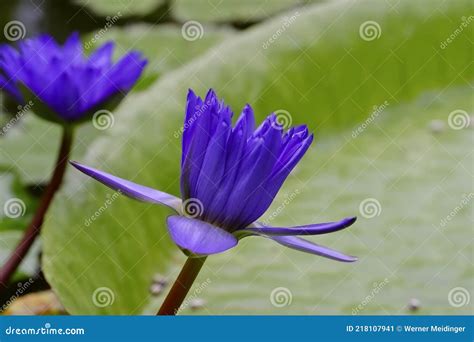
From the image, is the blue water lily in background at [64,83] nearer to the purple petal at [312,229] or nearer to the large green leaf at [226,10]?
the purple petal at [312,229]

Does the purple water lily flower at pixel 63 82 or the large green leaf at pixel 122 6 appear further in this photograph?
the large green leaf at pixel 122 6

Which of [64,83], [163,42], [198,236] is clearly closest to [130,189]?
[198,236]

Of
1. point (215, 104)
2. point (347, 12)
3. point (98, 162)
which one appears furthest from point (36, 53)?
point (347, 12)

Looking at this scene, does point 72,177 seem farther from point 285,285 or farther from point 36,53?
point 285,285

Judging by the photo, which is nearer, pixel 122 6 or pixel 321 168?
pixel 321 168

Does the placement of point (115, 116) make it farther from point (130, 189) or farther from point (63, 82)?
point (130, 189)

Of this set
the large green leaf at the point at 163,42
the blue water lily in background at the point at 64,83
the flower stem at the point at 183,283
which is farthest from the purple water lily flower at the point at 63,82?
the large green leaf at the point at 163,42

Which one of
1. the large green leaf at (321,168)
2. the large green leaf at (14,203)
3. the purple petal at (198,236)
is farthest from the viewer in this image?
the large green leaf at (14,203)


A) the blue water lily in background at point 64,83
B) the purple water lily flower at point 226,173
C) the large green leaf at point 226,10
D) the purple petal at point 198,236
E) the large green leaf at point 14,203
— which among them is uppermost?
the large green leaf at point 226,10
